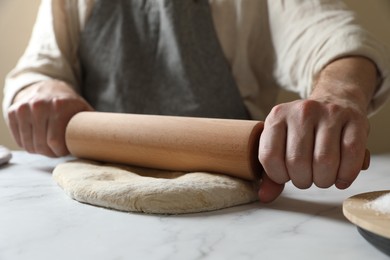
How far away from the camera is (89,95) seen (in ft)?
4.36

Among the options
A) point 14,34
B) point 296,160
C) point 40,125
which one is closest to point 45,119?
point 40,125

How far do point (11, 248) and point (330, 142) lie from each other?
→ 368 mm

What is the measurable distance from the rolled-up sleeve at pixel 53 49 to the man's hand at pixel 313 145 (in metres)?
0.74

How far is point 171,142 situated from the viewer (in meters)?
0.74

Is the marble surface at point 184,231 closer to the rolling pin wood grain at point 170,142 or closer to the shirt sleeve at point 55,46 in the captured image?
the rolling pin wood grain at point 170,142

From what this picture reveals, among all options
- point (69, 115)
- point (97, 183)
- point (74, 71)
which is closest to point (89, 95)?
point (74, 71)

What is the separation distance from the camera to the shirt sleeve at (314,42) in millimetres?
892

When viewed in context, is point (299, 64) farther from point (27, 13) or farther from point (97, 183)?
point (27, 13)

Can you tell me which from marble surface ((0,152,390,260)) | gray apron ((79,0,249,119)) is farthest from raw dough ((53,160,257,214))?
gray apron ((79,0,249,119))

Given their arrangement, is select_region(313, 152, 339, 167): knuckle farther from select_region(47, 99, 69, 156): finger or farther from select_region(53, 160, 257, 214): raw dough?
select_region(47, 99, 69, 156): finger

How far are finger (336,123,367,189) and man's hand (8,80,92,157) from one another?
0.57 metres

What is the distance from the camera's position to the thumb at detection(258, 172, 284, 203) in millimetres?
635

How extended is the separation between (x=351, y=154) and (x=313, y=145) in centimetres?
5

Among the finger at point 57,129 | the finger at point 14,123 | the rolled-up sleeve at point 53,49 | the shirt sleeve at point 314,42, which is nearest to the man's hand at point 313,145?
the shirt sleeve at point 314,42
